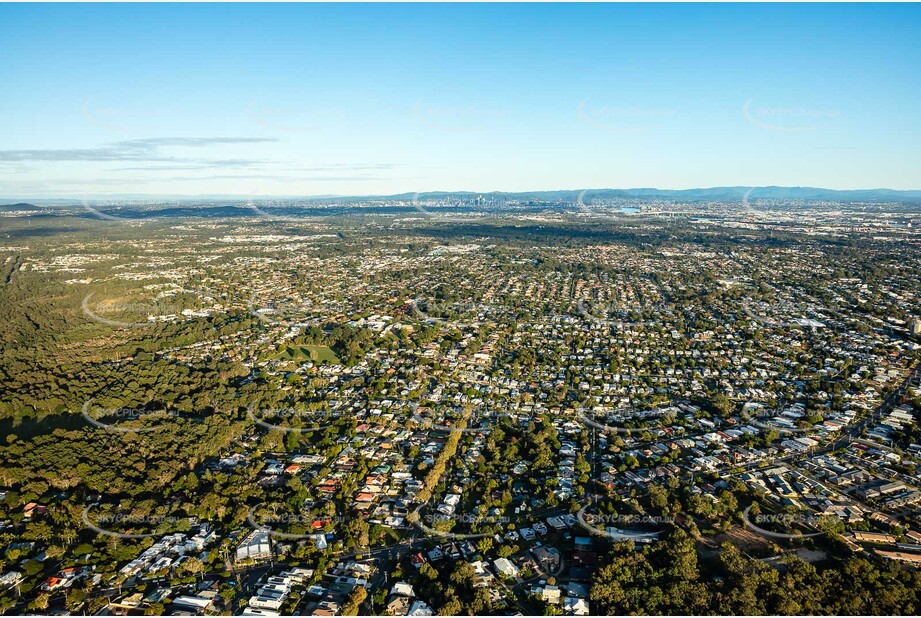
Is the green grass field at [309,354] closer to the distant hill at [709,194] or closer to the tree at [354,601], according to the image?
the tree at [354,601]

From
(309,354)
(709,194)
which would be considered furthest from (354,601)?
(709,194)

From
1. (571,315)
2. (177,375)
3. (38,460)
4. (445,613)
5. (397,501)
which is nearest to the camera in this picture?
(445,613)

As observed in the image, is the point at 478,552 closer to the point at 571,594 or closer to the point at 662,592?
the point at 571,594

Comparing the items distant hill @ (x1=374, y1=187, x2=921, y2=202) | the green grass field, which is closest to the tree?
the green grass field

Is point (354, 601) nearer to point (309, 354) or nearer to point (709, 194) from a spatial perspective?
point (309, 354)

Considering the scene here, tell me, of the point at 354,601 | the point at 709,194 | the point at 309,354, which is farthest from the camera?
the point at 709,194

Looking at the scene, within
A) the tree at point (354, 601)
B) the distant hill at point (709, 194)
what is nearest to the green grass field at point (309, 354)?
the tree at point (354, 601)

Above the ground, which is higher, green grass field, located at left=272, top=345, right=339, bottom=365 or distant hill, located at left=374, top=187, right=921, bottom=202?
distant hill, located at left=374, top=187, right=921, bottom=202

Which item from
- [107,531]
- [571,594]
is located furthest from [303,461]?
[571,594]

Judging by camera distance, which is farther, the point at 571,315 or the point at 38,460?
the point at 571,315

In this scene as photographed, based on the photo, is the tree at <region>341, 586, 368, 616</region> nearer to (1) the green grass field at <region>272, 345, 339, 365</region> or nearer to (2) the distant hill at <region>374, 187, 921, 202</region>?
(1) the green grass field at <region>272, 345, 339, 365</region>

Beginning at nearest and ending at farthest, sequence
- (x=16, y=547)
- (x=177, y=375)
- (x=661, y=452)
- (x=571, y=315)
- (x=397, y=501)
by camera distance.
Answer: (x=16, y=547), (x=397, y=501), (x=661, y=452), (x=177, y=375), (x=571, y=315)
